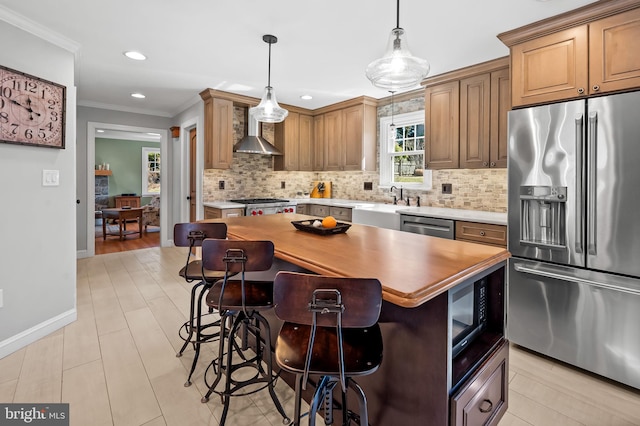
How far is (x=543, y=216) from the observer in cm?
237

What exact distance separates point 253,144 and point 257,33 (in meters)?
2.28

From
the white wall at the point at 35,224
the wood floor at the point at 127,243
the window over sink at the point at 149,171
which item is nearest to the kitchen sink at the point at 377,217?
the white wall at the point at 35,224

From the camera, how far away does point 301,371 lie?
114cm

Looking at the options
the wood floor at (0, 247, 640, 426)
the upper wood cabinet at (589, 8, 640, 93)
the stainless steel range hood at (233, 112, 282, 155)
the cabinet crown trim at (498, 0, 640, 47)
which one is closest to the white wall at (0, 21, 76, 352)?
the wood floor at (0, 247, 640, 426)

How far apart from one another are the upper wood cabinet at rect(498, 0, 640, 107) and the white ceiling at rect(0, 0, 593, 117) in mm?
115

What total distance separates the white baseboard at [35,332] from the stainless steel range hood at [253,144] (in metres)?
2.87

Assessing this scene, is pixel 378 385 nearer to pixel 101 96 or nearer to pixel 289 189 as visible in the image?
pixel 289 189

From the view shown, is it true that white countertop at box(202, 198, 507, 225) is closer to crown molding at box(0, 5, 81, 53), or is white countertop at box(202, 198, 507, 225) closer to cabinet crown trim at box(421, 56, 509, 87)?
cabinet crown trim at box(421, 56, 509, 87)

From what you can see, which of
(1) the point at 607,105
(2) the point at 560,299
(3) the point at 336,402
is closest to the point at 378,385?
(3) the point at 336,402

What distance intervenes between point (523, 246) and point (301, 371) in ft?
6.93

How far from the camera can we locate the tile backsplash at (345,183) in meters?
3.75

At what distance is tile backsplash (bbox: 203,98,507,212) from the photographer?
3.75 meters

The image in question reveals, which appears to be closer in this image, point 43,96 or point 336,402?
point 336,402

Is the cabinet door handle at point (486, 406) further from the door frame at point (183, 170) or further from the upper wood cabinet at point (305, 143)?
the door frame at point (183, 170)
